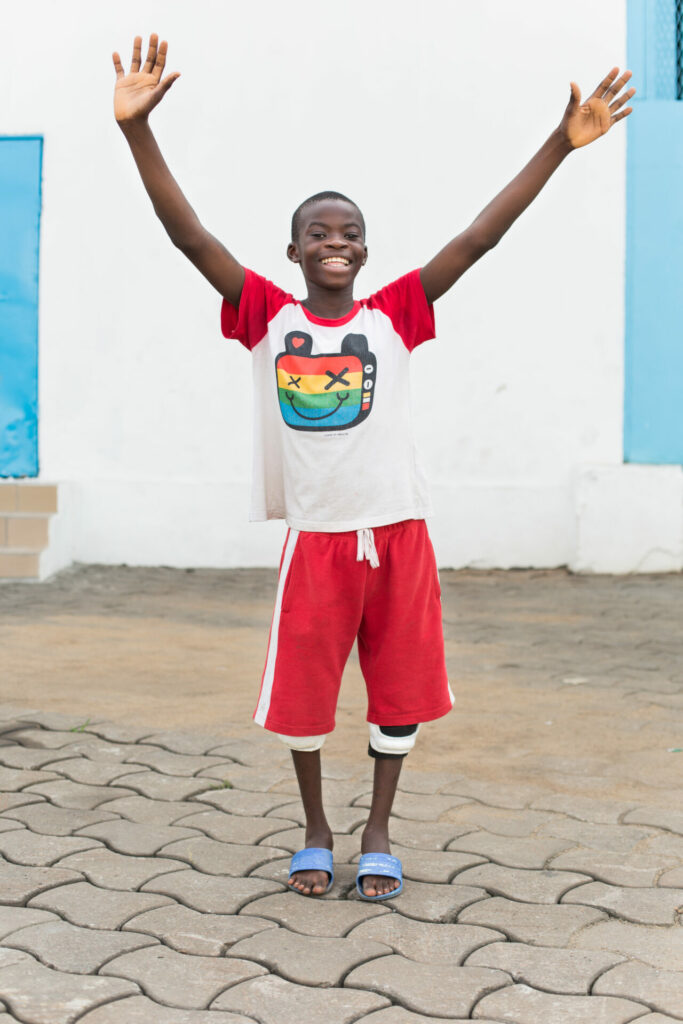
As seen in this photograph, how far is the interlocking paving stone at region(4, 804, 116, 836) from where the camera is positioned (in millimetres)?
2756

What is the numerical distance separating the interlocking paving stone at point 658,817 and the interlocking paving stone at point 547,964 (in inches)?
31.0

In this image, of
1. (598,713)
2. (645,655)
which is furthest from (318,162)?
(598,713)

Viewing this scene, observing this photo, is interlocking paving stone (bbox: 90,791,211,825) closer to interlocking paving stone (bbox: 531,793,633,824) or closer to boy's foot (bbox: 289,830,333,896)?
boy's foot (bbox: 289,830,333,896)

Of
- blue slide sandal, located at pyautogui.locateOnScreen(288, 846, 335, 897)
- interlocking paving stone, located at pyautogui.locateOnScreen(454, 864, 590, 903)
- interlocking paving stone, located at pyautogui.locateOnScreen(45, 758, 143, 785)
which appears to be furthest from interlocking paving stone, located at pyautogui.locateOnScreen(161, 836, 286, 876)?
interlocking paving stone, located at pyautogui.locateOnScreen(45, 758, 143, 785)

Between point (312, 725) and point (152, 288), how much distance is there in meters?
5.90

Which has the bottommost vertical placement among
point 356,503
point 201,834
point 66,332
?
point 201,834

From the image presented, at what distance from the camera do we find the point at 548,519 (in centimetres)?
762

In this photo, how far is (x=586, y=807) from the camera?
9.64 feet

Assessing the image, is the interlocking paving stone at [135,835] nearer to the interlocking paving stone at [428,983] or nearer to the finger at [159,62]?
the interlocking paving stone at [428,983]

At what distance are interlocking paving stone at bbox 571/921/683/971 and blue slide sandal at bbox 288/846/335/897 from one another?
1.88 ft

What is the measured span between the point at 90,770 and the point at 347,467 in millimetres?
1490

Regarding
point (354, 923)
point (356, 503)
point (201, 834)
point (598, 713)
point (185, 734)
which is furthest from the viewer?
point (598, 713)

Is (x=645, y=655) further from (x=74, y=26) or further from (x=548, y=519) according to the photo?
(x=74, y=26)

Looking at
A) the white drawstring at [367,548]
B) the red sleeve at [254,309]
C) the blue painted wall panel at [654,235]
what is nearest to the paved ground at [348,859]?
the white drawstring at [367,548]
